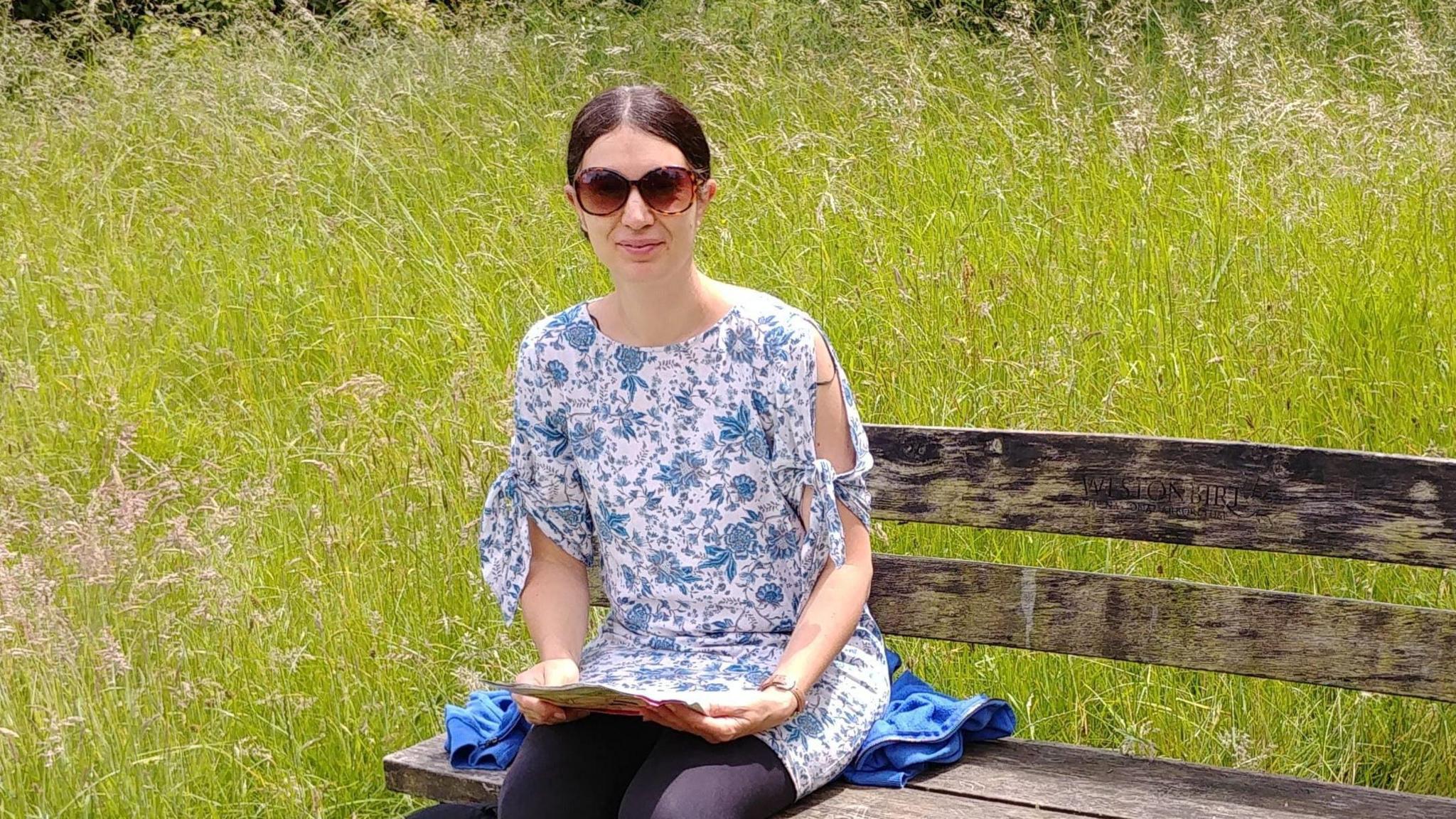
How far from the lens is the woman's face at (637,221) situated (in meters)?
2.59

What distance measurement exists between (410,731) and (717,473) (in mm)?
1217

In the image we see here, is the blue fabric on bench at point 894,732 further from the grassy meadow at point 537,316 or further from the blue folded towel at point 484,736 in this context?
the grassy meadow at point 537,316

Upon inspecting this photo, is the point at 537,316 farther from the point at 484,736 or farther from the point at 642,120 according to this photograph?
the point at 642,120

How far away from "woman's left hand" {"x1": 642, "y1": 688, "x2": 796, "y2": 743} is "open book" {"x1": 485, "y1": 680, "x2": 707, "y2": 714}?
0.05 feet

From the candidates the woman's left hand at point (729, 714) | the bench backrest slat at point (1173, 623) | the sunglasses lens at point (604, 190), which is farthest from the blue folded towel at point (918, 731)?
the sunglasses lens at point (604, 190)

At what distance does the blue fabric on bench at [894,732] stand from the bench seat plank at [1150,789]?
0.13 ft

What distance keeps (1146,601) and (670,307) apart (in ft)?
3.17

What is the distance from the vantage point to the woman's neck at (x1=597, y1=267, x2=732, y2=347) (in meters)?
2.72

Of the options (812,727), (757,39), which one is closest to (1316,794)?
(812,727)

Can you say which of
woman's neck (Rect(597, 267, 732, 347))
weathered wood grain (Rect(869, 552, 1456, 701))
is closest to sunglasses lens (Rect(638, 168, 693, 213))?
woman's neck (Rect(597, 267, 732, 347))

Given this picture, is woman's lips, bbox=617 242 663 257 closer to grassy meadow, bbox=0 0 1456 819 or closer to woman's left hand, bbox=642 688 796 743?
woman's left hand, bbox=642 688 796 743

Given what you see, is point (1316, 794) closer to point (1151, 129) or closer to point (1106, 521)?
point (1106, 521)

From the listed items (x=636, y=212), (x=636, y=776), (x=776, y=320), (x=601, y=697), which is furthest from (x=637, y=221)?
(x=636, y=776)

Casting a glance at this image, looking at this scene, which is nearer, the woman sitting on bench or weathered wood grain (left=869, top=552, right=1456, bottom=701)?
the woman sitting on bench
